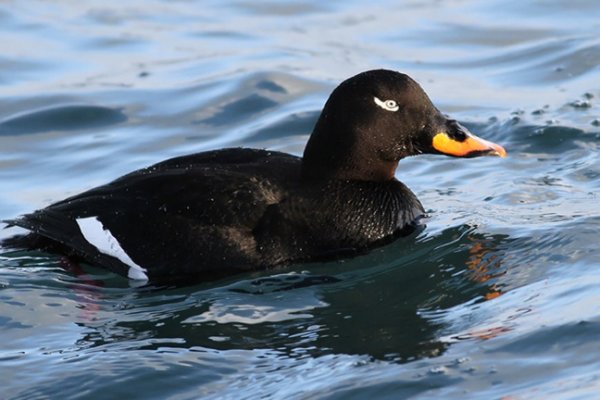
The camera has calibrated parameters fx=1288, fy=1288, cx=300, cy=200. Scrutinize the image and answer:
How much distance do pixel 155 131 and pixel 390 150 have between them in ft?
11.9

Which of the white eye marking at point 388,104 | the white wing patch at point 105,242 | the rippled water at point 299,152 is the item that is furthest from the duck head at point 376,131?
the white wing patch at point 105,242

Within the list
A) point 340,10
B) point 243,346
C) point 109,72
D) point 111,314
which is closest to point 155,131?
point 109,72

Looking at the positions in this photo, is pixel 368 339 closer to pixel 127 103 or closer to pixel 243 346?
pixel 243 346

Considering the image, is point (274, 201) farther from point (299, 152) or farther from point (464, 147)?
point (299, 152)

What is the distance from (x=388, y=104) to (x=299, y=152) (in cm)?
269

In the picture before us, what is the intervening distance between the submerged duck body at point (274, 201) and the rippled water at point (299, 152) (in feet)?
0.44

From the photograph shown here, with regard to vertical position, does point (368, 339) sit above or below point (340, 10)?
below

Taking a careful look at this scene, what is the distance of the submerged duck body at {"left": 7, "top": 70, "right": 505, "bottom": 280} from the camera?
6.39 m

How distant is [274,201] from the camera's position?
6.45 meters

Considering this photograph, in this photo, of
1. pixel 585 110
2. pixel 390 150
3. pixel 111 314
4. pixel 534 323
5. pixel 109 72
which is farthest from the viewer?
pixel 109 72

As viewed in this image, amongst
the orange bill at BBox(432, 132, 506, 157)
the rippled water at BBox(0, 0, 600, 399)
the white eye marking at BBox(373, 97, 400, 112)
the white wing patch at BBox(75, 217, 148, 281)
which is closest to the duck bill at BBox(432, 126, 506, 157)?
the orange bill at BBox(432, 132, 506, 157)

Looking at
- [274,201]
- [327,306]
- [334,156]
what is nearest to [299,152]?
[334,156]

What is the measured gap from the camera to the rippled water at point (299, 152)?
527 centimetres

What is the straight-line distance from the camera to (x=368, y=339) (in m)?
5.58
